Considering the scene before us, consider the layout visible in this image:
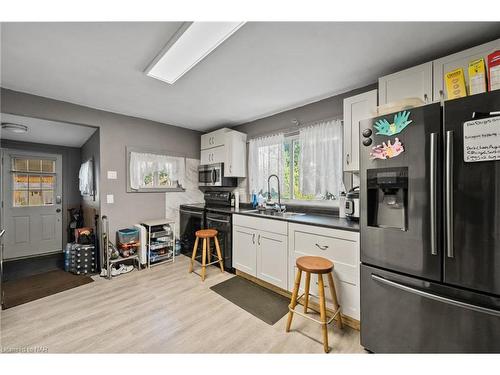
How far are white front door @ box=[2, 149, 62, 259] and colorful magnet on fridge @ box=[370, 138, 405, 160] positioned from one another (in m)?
5.86

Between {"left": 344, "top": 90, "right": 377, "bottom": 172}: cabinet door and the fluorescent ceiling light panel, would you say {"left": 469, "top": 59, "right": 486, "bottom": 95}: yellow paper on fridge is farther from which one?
the fluorescent ceiling light panel

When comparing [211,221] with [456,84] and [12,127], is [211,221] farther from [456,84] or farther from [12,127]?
[12,127]

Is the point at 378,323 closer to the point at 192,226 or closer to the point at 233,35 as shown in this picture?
the point at 233,35

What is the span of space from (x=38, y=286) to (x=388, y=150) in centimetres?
405

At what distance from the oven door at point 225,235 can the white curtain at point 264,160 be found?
767 millimetres

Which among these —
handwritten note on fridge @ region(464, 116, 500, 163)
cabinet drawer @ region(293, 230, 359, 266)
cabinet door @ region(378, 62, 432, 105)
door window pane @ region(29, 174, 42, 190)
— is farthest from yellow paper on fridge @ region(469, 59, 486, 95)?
door window pane @ region(29, 174, 42, 190)

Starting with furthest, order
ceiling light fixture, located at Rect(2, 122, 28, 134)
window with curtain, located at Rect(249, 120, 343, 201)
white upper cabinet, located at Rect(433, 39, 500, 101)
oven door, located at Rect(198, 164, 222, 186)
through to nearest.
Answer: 1. oven door, located at Rect(198, 164, 222, 186)
2. ceiling light fixture, located at Rect(2, 122, 28, 134)
3. window with curtain, located at Rect(249, 120, 343, 201)
4. white upper cabinet, located at Rect(433, 39, 500, 101)

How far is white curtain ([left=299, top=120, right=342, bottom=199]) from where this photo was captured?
2557mm

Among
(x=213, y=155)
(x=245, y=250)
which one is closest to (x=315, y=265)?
(x=245, y=250)

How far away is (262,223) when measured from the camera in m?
2.50

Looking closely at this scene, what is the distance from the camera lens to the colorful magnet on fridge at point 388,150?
53.4 inches

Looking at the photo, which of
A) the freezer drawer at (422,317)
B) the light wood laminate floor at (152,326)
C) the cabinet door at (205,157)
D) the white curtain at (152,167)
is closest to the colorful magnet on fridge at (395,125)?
the freezer drawer at (422,317)

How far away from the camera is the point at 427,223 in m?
1.24
